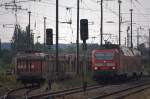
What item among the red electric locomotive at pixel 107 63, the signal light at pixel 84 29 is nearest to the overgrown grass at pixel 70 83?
the red electric locomotive at pixel 107 63

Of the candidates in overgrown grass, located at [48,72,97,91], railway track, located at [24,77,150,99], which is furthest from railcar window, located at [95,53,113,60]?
railway track, located at [24,77,150,99]

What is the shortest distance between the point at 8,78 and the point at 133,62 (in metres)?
13.7

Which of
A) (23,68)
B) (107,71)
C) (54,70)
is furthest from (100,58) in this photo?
(23,68)

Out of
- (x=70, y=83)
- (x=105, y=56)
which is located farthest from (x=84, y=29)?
(x=105, y=56)

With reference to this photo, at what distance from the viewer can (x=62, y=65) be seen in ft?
161

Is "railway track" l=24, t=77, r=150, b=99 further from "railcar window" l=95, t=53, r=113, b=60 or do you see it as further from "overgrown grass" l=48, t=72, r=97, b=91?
"railcar window" l=95, t=53, r=113, b=60

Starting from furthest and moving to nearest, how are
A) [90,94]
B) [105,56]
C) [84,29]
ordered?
[105,56] → [90,94] → [84,29]

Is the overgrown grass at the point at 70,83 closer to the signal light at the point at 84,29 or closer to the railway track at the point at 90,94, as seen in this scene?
the railway track at the point at 90,94

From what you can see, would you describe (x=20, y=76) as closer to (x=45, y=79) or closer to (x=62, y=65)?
(x=45, y=79)

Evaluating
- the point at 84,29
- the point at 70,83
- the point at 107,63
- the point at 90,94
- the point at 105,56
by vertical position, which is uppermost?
Result: the point at 84,29

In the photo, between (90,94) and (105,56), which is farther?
(105,56)

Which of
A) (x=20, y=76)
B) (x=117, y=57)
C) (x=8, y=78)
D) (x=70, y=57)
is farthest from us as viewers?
(x=70, y=57)

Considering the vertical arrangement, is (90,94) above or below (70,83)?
above

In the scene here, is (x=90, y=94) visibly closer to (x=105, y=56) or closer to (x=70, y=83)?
(x=70, y=83)
